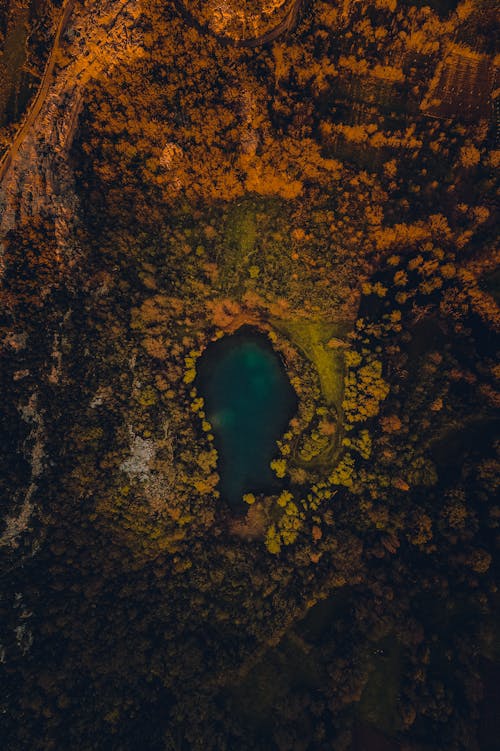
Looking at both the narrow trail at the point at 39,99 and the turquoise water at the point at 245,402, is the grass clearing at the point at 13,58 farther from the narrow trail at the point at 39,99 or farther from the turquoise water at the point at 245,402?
the turquoise water at the point at 245,402

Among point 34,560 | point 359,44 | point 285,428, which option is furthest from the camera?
point 285,428

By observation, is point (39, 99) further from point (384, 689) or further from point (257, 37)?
point (384, 689)

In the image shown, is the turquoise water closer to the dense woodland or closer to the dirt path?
the dense woodland

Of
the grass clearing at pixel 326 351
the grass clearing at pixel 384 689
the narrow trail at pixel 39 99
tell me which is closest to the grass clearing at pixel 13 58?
the narrow trail at pixel 39 99

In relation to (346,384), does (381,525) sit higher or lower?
lower

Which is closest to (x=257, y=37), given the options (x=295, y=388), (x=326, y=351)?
(x=326, y=351)

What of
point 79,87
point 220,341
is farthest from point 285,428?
point 79,87

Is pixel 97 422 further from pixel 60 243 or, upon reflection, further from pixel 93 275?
pixel 60 243
